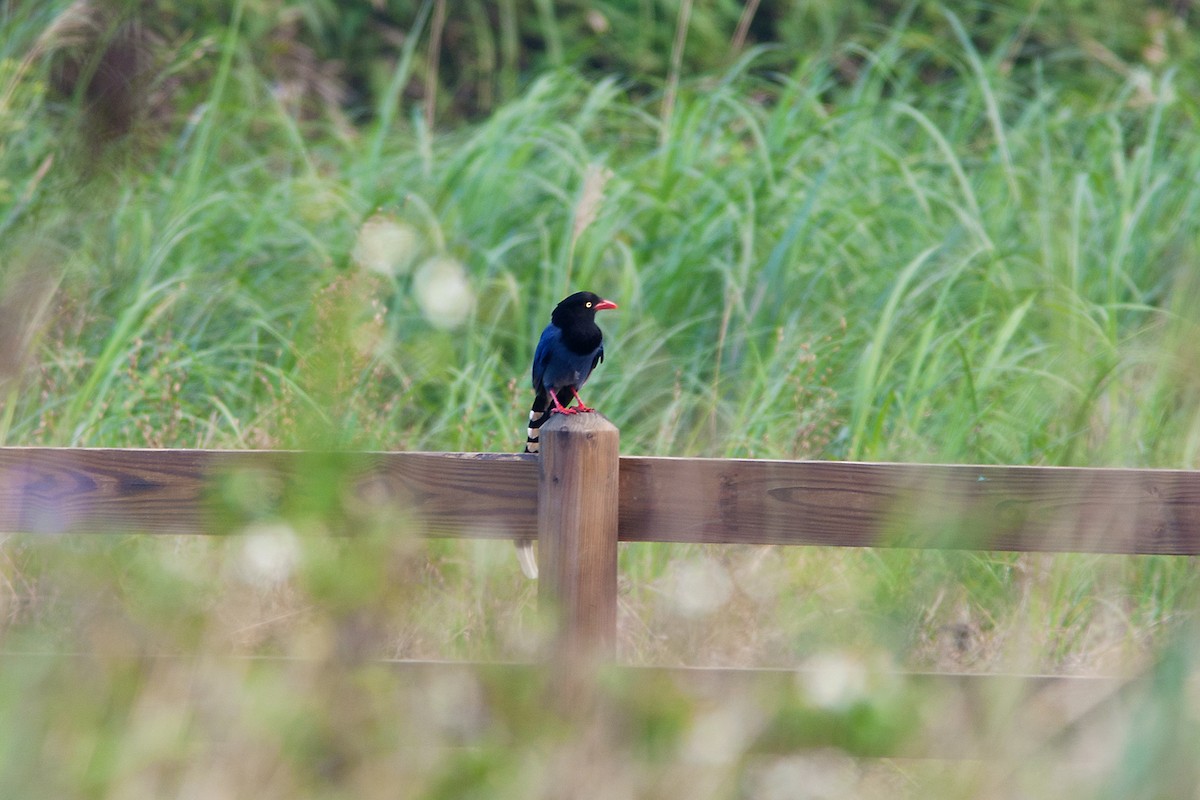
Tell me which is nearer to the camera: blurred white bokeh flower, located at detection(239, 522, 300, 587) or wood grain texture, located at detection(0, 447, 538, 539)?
blurred white bokeh flower, located at detection(239, 522, 300, 587)

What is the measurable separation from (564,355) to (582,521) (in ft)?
2.54

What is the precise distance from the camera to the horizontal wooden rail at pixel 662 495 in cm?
186

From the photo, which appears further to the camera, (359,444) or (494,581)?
(494,581)

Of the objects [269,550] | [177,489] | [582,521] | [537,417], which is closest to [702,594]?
[269,550]

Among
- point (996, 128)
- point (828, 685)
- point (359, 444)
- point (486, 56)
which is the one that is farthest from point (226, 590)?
point (486, 56)

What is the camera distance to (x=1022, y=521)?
1833 millimetres

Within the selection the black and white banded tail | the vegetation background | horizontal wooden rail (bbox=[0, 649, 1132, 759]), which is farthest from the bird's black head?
horizontal wooden rail (bbox=[0, 649, 1132, 759])

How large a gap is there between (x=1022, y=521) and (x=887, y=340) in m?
1.59

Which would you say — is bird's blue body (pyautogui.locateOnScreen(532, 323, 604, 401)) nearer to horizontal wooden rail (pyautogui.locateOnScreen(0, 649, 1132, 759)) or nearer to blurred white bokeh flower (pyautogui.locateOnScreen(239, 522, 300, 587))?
blurred white bokeh flower (pyautogui.locateOnScreen(239, 522, 300, 587))

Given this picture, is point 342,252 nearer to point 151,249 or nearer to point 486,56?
point 151,249

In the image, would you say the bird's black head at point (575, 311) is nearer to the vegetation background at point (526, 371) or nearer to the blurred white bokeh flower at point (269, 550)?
the vegetation background at point (526, 371)

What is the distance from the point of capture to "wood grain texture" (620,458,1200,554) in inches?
72.6

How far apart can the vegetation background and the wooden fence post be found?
0.08m

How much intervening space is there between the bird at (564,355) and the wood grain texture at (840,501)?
645mm
